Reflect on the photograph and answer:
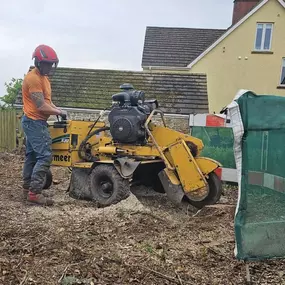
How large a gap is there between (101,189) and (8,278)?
8.81ft

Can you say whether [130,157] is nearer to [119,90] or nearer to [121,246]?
[121,246]

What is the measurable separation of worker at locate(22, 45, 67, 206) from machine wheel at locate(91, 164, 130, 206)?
65 centimetres

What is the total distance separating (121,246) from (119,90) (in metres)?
11.2

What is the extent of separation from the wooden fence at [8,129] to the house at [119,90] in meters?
0.79

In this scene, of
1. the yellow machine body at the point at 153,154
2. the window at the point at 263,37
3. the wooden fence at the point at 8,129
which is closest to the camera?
the yellow machine body at the point at 153,154

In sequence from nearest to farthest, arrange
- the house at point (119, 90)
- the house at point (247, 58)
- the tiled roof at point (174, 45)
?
1. the house at point (119, 90)
2. the house at point (247, 58)
3. the tiled roof at point (174, 45)

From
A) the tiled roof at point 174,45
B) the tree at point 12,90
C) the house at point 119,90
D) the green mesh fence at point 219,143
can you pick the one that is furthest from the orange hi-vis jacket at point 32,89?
the tree at point 12,90

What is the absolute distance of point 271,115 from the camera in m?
3.24

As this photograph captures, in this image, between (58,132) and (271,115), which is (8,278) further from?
(58,132)

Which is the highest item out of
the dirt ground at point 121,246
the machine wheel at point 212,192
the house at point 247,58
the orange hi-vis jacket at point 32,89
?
the house at point 247,58

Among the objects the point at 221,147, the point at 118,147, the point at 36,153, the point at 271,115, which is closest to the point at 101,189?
the point at 118,147

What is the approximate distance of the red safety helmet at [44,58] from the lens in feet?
18.3

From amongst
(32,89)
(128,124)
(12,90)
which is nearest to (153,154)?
(128,124)

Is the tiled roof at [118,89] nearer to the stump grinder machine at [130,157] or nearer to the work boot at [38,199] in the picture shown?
the stump grinder machine at [130,157]
